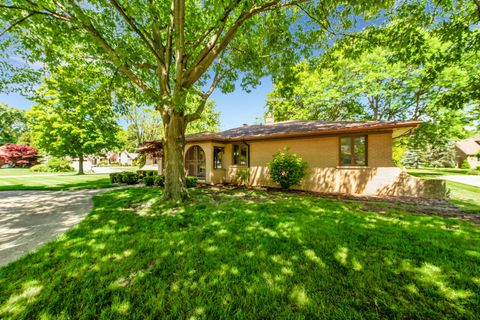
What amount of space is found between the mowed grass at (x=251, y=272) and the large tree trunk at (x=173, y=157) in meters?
2.24

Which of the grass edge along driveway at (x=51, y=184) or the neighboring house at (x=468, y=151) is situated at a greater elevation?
the neighboring house at (x=468, y=151)

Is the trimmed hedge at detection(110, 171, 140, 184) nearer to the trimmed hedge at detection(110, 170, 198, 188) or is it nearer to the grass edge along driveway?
the trimmed hedge at detection(110, 170, 198, 188)

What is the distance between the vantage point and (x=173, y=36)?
6.26 metres

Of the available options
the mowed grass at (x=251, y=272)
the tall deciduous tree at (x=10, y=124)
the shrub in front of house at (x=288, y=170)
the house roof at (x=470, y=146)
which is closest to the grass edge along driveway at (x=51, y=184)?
the mowed grass at (x=251, y=272)

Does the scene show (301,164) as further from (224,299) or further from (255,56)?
(224,299)

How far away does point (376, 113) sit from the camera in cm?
1673

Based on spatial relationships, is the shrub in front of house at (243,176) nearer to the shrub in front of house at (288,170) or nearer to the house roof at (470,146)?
the shrub in front of house at (288,170)

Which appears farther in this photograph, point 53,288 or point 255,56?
point 255,56

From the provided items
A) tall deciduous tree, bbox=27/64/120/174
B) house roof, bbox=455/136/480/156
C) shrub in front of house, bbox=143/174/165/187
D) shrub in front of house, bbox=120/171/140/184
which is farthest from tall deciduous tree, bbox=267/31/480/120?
house roof, bbox=455/136/480/156

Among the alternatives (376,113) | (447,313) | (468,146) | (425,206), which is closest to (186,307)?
(447,313)

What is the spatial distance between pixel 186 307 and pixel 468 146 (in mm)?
54764

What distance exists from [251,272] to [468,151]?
52.2 meters

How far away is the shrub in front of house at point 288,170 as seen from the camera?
30.5ft

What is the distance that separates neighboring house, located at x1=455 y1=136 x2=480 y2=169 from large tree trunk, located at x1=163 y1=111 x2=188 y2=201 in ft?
161
